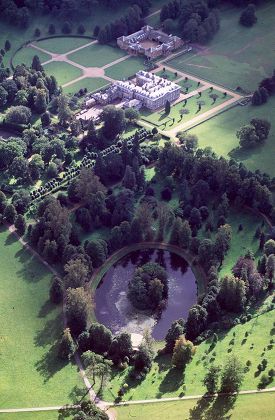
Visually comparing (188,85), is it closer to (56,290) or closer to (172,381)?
(56,290)

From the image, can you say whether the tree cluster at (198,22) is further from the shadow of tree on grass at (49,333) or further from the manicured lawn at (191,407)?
the manicured lawn at (191,407)

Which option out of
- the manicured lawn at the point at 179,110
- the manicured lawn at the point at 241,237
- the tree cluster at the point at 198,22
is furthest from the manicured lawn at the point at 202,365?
the tree cluster at the point at 198,22

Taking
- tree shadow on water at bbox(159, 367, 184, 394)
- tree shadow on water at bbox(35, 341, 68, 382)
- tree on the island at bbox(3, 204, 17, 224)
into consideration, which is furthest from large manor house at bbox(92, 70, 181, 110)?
tree shadow on water at bbox(159, 367, 184, 394)

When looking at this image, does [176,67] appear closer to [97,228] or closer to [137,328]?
[97,228]

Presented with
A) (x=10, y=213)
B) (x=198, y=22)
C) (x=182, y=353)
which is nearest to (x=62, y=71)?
(x=198, y=22)

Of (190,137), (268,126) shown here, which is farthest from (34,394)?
(268,126)

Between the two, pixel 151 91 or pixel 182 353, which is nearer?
pixel 182 353
